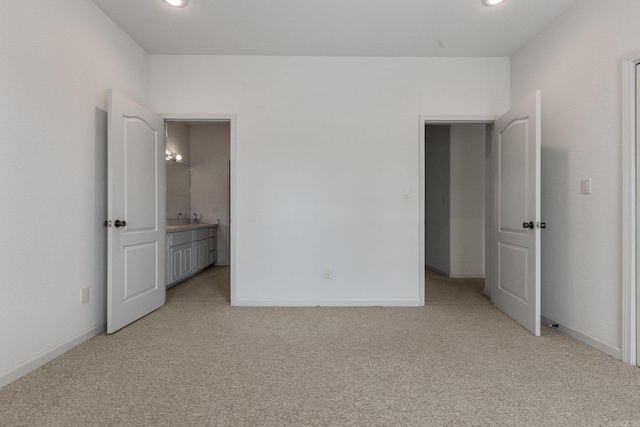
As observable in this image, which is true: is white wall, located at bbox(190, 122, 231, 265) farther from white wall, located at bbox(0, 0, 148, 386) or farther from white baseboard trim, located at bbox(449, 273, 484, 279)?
white baseboard trim, located at bbox(449, 273, 484, 279)

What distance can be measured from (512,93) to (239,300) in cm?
355

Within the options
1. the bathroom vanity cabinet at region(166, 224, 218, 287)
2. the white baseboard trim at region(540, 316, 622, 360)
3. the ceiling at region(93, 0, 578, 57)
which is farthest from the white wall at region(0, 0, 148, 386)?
the white baseboard trim at region(540, 316, 622, 360)

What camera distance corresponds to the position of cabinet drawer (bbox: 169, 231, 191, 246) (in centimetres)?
426

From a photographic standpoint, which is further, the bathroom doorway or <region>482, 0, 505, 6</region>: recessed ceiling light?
the bathroom doorway

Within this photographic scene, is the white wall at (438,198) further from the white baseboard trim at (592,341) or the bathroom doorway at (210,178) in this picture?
the bathroom doorway at (210,178)

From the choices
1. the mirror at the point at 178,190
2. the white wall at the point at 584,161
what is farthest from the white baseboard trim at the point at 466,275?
the mirror at the point at 178,190

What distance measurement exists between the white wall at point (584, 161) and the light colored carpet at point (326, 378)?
327 millimetres

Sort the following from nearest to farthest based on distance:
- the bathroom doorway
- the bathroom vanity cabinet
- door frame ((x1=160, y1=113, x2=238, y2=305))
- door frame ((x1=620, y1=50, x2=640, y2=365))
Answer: door frame ((x1=620, y1=50, x2=640, y2=365)) → door frame ((x1=160, y1=113, x2=238, y2=305)) → the bathroom vanity cabinet → the bathroom doorway

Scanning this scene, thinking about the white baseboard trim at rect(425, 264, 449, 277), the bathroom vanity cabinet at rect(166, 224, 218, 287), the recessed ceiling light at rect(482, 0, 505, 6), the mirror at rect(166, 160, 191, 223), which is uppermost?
the recessed ceiling light at rect(482, 0, 505, 6)

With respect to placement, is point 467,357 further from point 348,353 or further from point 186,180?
point 186,180

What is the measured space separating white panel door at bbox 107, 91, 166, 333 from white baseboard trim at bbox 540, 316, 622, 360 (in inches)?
141

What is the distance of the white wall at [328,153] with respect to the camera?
336cm

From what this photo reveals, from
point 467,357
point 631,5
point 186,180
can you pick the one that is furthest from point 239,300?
point 631,5

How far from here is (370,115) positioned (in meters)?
3.36
